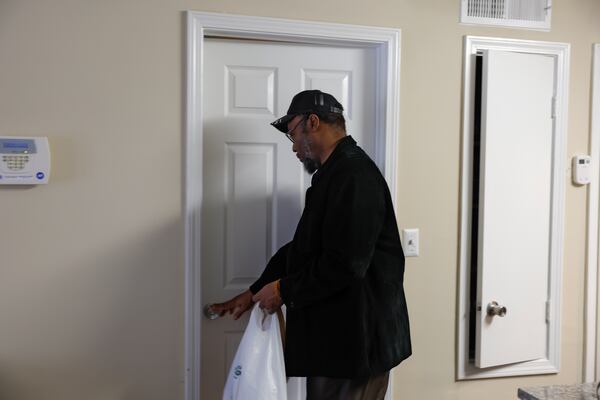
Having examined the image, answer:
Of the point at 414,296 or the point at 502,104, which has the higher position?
the point at 502,104

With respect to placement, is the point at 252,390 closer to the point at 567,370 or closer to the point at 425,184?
the point at 425,184

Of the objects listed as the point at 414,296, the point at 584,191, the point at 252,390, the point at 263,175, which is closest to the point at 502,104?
the point at 584,191

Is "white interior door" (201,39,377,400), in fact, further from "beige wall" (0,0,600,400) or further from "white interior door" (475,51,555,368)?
"white interior door" (475,51,555,368)

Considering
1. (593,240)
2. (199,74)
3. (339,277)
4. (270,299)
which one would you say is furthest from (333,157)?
(593,240)

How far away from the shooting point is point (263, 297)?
1.75m

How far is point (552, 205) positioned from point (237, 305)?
4.83 feet

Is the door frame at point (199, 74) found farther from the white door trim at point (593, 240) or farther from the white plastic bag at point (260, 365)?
the white door trim at point (593, 240)

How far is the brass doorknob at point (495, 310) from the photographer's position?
2307mm

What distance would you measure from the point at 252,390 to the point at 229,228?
700 millimetres

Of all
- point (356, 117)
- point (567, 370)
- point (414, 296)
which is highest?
point (356, 117)

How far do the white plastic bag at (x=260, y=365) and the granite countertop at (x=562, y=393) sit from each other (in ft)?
2.46

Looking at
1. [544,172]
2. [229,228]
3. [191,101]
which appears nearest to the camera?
[191,101]

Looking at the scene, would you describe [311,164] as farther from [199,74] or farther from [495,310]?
[495,310]

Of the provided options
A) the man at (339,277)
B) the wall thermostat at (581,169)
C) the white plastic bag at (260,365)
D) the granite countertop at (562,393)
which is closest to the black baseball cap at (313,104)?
the man at (339,277)
